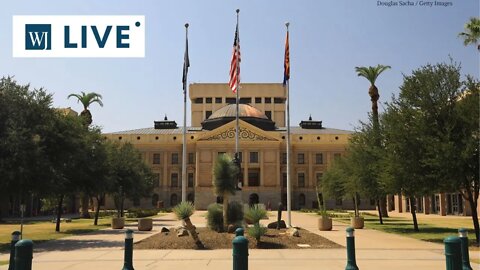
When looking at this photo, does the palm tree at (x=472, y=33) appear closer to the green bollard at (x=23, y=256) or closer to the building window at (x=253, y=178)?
the green bollard at (x=23, y=256)

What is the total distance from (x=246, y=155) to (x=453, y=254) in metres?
80.3

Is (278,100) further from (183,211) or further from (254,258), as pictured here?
(254,258)

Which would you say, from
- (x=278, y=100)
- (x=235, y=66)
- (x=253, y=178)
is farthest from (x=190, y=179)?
(x=235, y=66)

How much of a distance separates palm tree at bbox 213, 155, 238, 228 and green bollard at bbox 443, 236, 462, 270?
52.6ft

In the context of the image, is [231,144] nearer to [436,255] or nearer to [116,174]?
[116,174]

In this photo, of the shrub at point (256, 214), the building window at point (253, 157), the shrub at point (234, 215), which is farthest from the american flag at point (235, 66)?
the building window at point (253, 157)

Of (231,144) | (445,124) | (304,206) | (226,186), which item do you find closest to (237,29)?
(226,186)

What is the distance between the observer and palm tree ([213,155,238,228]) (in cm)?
2403

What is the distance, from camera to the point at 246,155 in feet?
291

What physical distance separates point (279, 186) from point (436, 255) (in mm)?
71458

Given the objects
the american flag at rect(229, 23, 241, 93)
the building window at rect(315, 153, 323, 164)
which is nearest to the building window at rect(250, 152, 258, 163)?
the building window at rect(315, 153, 323, 164)

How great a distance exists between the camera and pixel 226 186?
24.1 meters

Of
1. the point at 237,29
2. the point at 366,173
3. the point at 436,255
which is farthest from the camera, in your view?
the point at 366,173

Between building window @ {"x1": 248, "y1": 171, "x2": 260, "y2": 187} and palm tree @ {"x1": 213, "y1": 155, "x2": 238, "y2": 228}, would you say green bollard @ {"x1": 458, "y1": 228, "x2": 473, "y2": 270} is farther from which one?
building window @ {"x1": 248, "y1": 171, "x2": 260, "y2": 187}
